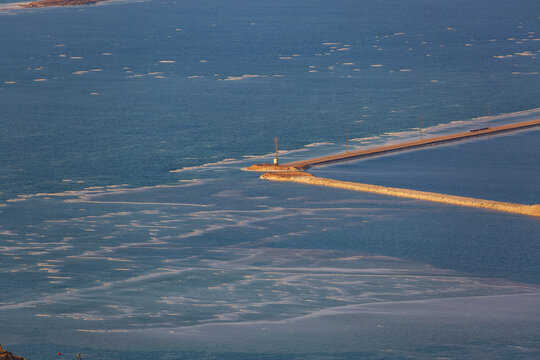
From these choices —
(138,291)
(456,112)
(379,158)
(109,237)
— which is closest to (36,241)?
(109,237)

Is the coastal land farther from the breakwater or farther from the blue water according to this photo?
the blue water

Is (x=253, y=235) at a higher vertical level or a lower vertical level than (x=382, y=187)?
lower

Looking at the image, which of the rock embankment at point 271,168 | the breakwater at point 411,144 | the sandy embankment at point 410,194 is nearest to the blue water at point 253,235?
the sandy embankment at point 410,194

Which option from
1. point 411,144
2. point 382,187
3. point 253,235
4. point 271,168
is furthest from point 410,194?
point 411,144

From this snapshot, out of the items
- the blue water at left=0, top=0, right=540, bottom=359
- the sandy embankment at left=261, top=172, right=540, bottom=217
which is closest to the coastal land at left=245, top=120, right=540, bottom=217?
the sandy embankment at left=261, top=172, right=540, bottom=217

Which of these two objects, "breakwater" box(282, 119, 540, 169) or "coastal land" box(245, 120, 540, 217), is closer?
"coastal land" box(245, 120, 540, 217)

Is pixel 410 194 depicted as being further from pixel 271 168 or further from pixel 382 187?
pixel 271 168

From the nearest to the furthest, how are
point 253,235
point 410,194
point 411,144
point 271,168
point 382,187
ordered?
point 253,235
point 410,194
point 382,187
point 271,168
point 411,144

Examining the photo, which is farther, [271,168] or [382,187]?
[271,168]
